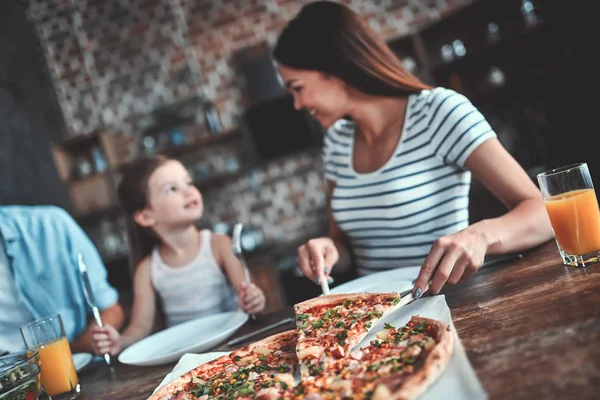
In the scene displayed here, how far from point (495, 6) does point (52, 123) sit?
372cm

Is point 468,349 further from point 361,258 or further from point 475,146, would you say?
point 361,258

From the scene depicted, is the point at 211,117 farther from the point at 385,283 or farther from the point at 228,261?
the point at 385,283

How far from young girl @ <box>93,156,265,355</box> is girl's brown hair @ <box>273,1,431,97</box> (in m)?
0.83

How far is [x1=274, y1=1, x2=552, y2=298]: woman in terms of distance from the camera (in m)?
1.55

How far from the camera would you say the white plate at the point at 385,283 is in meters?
1.30

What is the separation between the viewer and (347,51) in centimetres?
173

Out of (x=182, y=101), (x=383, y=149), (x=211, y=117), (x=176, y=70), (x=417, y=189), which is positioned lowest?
(x=417, y=189)

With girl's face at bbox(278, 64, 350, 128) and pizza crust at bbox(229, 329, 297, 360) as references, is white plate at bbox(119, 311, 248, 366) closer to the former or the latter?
pizza crust at bbox(229, 329, 297, 360)

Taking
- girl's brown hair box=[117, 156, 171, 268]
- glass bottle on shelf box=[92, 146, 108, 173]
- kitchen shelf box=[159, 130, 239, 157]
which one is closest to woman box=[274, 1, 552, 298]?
girl's brown hair box=[117, 156, 171, 268]

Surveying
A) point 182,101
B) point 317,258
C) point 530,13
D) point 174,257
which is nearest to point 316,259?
point 317,258

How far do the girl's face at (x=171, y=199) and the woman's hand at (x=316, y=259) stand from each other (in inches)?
33.1

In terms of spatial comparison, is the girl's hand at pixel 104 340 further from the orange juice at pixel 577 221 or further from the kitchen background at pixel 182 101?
the kitchen background at pixel 182 101

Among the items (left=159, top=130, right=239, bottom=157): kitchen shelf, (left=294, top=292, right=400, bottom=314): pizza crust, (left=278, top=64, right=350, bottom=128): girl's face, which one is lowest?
(left=294, top=292, right=400, bottom=314): pizza crust

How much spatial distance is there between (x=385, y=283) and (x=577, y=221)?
0.47 meters
